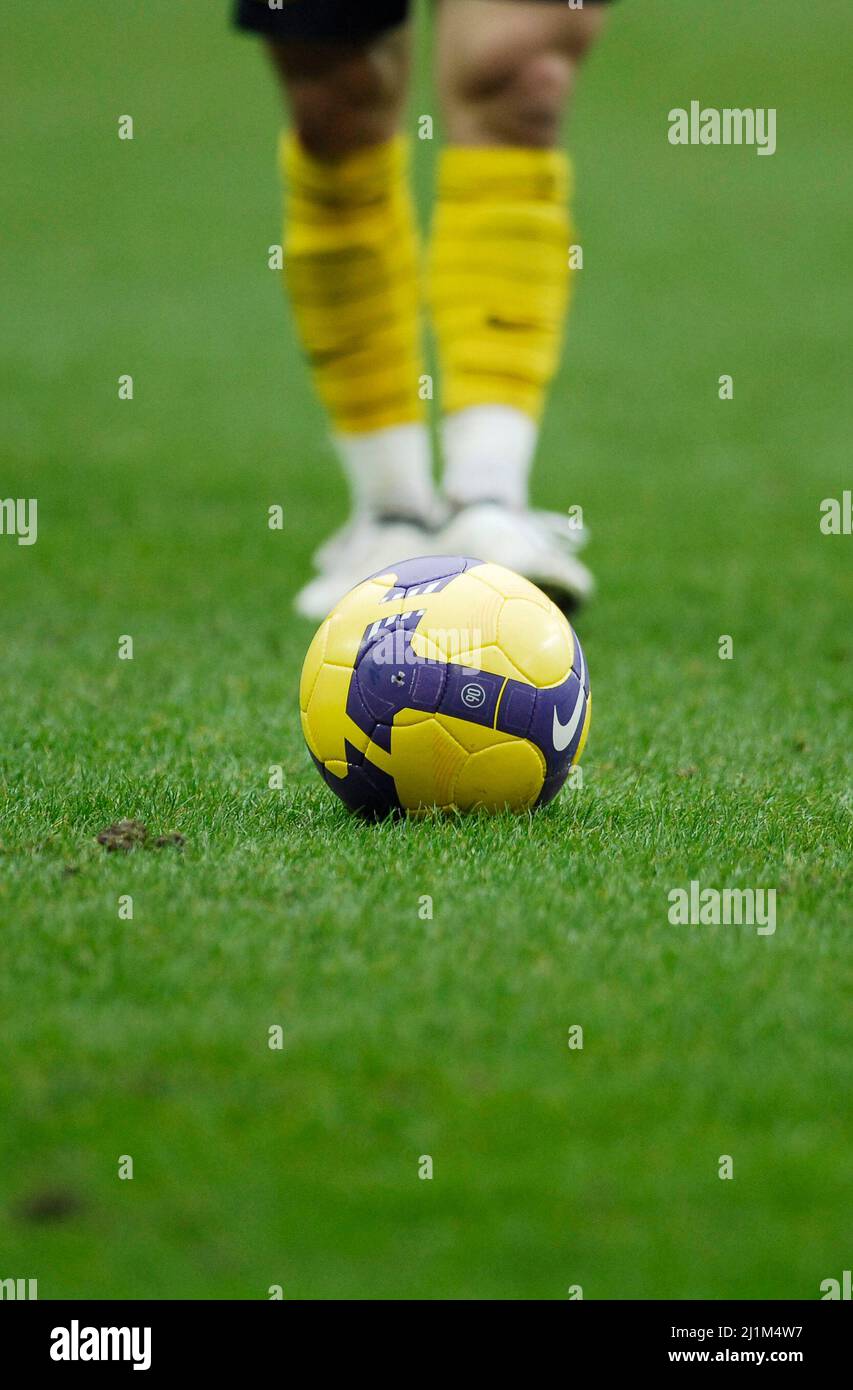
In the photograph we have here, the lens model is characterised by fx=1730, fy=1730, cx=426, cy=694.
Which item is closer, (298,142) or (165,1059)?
(165,1059)

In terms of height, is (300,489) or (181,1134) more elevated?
(300,489)

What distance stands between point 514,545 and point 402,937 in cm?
214

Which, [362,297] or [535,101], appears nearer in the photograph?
[535,101]

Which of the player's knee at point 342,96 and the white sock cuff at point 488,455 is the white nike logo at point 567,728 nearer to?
the white sock cuff at point 488,455

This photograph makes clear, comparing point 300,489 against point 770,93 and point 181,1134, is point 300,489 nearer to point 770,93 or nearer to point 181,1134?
point 181,1134

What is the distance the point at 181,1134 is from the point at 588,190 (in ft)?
65.1

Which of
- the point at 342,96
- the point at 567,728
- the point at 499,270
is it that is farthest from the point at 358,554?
the point at 567,728

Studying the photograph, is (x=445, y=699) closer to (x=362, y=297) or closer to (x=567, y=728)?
(x=567, y=728)

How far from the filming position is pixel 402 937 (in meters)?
2.57

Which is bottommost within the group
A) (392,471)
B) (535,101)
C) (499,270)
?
(392,471)

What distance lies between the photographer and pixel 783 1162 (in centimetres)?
200

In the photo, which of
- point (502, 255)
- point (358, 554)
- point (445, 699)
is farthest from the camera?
point (358, 554)

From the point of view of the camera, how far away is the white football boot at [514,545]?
4.55 metres
